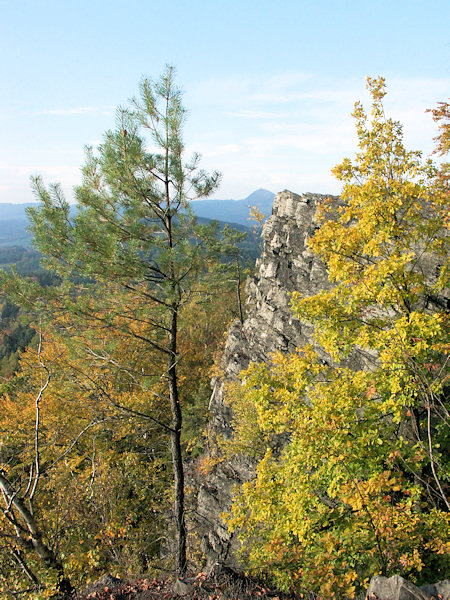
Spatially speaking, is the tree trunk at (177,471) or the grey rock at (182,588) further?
the tree trunk at (177,471)

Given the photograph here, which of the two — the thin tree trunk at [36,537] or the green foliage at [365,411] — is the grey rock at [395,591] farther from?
the thin tree trunk at [36,537]

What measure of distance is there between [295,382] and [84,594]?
575cm

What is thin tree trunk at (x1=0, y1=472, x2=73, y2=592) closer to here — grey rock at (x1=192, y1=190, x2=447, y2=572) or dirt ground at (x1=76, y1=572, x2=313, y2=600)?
dirt ground at (x1=76, y1=572, x2=313, y2=600)

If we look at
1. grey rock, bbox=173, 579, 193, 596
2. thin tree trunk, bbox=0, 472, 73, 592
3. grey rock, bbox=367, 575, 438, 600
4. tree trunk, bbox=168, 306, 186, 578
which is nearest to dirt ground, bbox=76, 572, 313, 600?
grey rock, bbox=173, 579, 193, 596

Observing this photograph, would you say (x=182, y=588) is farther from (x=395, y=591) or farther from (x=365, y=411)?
(x=365, y=411)

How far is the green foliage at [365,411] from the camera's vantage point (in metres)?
6.57

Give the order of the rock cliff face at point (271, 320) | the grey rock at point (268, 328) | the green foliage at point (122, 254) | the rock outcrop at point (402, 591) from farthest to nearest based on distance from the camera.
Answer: the rock cliff face at point (271, 320) → the grey rock at point (268, 328) → the green foliage at point (122, 254) → the rock outcrop at point (402, 591)

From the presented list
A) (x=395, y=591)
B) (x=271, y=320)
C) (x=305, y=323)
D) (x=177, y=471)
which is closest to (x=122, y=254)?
(x=305, y=323)

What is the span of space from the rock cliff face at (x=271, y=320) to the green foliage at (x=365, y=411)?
9.92m

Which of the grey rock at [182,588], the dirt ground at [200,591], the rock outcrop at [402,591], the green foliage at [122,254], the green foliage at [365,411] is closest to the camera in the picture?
the rock outcrop at [402,591]

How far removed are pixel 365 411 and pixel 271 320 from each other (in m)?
13.5

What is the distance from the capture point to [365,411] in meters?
7.45

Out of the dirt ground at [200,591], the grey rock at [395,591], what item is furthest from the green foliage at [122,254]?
the grey rock at [395,591]

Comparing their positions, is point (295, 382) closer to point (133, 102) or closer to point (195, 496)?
point (133, 102)
